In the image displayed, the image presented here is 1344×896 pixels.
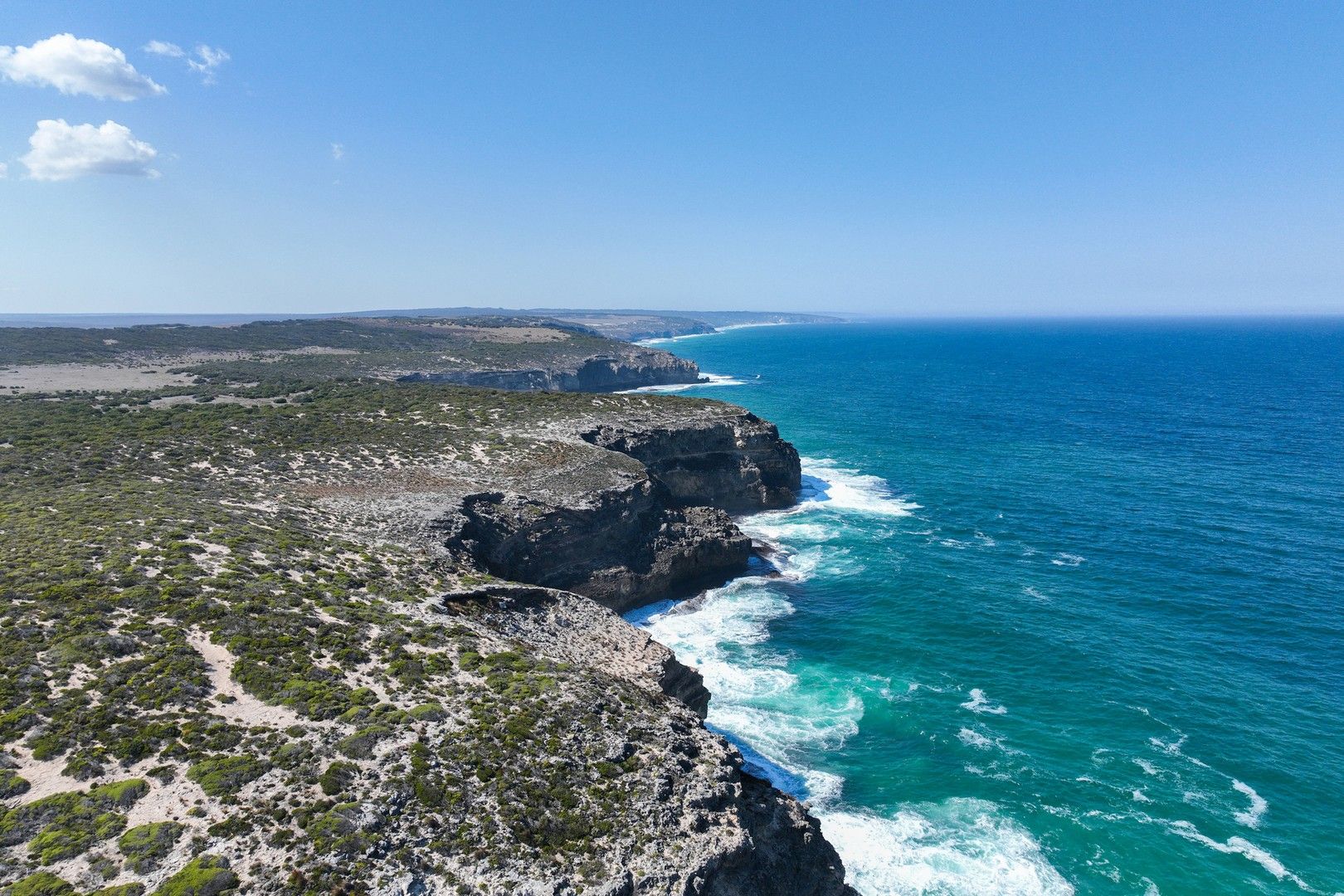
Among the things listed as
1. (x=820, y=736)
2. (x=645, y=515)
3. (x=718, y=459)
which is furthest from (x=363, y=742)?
(x=718, y=459)

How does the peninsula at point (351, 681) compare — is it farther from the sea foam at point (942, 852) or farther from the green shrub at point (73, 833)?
the sea foam at point (942, 852)

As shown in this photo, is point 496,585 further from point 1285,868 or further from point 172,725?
point 1285,868

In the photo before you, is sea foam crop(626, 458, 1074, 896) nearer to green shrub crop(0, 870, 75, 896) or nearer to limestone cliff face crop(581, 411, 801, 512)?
limestone cliff face crop(581, 411, 801, 512)

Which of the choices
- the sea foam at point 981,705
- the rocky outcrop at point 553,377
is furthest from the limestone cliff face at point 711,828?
the rocky outcrop at point 553,377

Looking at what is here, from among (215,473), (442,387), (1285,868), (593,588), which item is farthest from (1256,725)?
(442,387)

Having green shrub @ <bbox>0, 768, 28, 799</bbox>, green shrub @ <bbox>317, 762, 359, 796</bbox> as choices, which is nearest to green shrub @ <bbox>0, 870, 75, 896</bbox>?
green shrub @ <bbox>0, 768, 28, 799</bbox>

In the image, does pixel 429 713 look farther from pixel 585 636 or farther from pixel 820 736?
pixel 820 736
